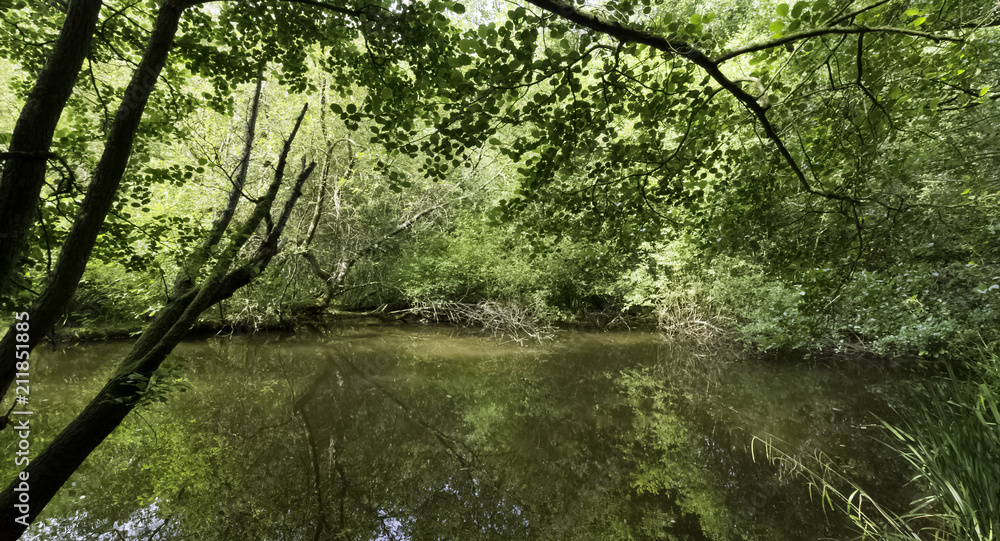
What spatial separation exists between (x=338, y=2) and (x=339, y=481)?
4.21m

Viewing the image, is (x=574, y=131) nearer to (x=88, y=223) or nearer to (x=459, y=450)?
(x=88, y=223)

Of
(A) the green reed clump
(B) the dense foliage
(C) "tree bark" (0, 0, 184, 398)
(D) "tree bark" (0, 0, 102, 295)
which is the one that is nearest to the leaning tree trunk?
(B) the dense foliage

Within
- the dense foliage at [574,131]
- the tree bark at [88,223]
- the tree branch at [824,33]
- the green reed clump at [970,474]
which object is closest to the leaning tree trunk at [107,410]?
the dense foliage at [574,131]

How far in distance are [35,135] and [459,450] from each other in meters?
4.62

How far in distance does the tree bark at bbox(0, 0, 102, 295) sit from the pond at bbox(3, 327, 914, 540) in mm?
1286

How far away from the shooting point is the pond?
3658 millimetres

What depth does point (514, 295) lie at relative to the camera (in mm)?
12906

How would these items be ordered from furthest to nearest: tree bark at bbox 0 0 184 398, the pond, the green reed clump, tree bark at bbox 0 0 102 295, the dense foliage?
the pond < the green reed clump < the dense foliage < tree bark at bbox 0 0 184 398 < tree bark at bbox 0 0 102 295

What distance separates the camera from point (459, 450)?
5031mm

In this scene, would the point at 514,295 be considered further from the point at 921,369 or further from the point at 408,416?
the point at 921,369

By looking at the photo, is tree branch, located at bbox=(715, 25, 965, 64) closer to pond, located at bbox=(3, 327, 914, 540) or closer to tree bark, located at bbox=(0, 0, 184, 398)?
tree bark, located at bbox=(0, 0, 184, 398)

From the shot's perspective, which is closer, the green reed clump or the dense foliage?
the dense foliage

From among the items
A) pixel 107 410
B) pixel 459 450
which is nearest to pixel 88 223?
pixel 107 410

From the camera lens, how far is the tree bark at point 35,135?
135 cm
